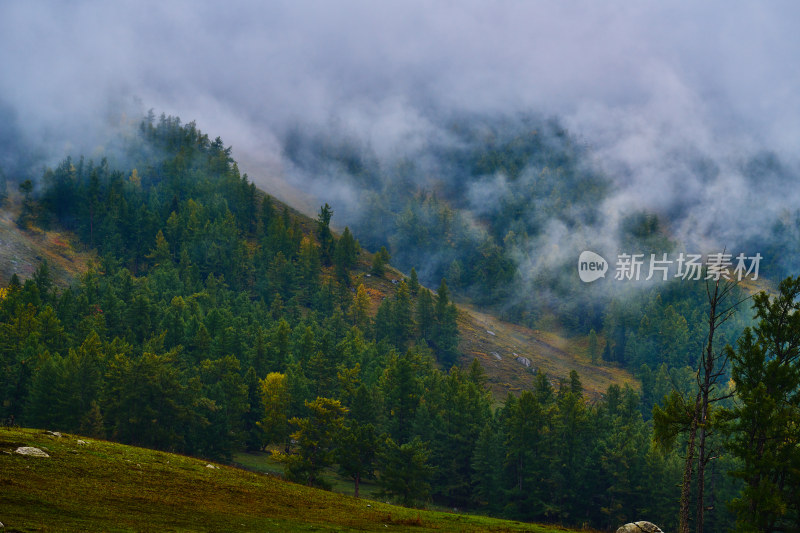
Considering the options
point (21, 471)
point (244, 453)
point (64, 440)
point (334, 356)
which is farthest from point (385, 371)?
point (21, 471)

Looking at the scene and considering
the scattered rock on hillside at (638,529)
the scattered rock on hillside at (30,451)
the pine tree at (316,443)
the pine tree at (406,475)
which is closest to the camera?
the scattered rock on hillside at (30,451)

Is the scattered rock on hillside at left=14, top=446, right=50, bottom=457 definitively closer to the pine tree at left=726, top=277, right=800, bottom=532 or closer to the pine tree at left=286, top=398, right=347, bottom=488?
the pine tree at left=286, top=398, right=347, bottom=488

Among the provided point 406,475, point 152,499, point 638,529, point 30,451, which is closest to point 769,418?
point 638,529

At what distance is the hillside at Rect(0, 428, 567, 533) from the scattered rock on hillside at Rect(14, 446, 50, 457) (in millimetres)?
470

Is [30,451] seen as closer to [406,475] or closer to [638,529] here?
[638,529]

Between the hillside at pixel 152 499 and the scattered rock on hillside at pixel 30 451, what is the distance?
0.47 metres

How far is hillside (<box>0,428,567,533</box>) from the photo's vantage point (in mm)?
29500

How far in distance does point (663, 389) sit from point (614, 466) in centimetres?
10672

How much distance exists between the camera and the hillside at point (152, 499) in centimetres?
2950

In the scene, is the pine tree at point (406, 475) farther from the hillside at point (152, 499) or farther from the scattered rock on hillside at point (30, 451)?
the scattered rock on hillside at point (30, 451)

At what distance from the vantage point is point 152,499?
119 ft

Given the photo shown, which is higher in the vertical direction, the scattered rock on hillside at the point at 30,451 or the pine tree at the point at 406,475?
the scattered rock on hillside at the point at 30,451

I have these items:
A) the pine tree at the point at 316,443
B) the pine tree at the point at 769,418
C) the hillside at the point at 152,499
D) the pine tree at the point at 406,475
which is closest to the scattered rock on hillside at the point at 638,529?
the pine tree at the point at 769,418

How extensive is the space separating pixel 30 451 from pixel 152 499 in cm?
1049
